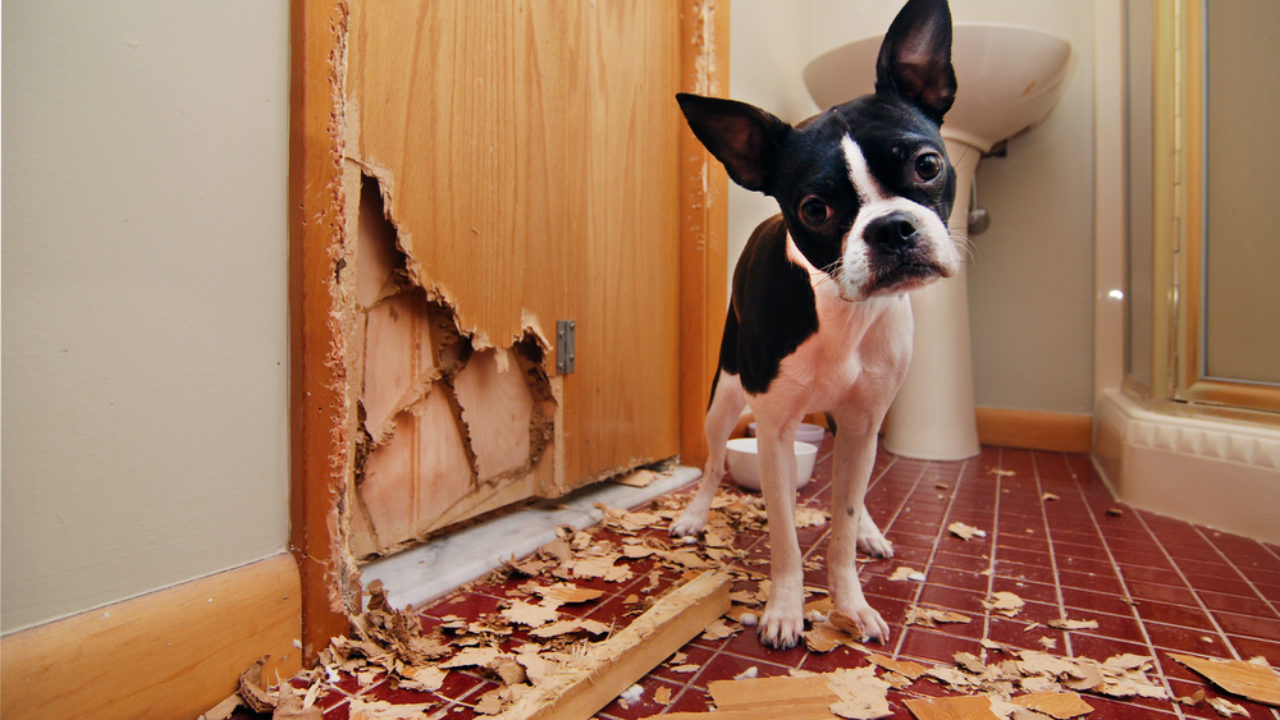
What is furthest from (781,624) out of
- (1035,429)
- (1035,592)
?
(1035,429)

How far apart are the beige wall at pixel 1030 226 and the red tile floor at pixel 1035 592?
87cm

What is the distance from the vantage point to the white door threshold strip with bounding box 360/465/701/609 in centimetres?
127

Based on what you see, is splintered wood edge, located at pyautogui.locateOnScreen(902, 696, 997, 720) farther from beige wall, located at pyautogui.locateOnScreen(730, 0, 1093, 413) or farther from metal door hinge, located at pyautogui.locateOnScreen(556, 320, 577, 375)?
beige wall, located at pyautogui.locateOnScreen(730, 0, 1093, 413)

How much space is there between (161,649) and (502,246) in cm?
94

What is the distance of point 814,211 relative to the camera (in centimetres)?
103

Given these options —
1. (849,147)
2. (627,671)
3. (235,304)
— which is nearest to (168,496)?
(235,304)

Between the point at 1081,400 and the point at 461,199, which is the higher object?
the point at 461,199

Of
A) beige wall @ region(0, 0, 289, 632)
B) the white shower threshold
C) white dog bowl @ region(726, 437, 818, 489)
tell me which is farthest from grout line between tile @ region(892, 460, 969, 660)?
beige wall @ region(0, 0, 289, 632)

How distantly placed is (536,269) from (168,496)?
92 centimetres

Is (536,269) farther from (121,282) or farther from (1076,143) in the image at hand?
(1076,143)

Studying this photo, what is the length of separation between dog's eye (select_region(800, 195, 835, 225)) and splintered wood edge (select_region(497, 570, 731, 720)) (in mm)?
652

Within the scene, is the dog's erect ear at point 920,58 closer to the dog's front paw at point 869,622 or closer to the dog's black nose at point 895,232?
the dog's black nose at point 895,232

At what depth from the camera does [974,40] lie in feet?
7.08

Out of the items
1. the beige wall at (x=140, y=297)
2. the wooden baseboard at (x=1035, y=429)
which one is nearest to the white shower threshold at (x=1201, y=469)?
the wooden baseboard at (x=1035, y=429)
